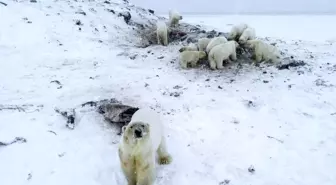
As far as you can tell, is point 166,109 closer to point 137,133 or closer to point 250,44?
point 137,133

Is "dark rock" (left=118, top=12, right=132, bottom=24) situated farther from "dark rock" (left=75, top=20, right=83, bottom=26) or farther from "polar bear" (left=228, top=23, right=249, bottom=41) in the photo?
"polar bear" (left=228, top=23, right=249, bottom=41)

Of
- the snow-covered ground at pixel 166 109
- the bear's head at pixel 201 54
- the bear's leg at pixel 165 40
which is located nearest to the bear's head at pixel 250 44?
the snow-covered ground at pixel 166 109

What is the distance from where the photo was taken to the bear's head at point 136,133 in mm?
4496

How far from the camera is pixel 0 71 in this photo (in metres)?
9.26

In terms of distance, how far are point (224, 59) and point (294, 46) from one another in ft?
11.5

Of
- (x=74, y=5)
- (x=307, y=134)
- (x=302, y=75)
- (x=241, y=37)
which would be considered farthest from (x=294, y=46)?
(x=74, y=5)

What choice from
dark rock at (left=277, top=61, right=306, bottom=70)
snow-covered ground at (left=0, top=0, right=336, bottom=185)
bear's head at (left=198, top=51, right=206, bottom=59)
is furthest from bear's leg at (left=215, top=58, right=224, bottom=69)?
dark rock at (left=277, top=61, right=306, bottom=70)

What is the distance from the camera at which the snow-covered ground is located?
217 inches

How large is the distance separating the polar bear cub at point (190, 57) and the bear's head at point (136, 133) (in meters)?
5.26

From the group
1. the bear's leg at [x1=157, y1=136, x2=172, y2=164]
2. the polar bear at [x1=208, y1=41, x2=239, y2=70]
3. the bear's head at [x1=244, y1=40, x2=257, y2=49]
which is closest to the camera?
the bear's leg at [x1=157, y1=136, x2=172, y2=164]

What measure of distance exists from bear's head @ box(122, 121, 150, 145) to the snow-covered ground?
979 mm

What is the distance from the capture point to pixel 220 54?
935cm

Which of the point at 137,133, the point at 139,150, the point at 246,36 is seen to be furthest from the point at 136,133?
the point at 246,36

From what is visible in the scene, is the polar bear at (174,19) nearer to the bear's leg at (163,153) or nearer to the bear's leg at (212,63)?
the bear's leg at (212,63)
